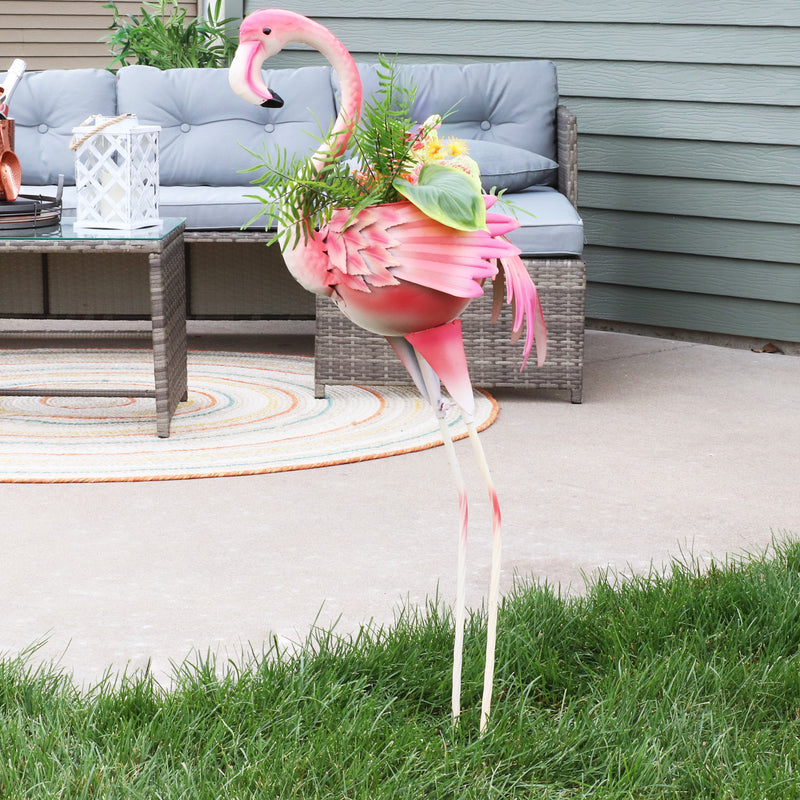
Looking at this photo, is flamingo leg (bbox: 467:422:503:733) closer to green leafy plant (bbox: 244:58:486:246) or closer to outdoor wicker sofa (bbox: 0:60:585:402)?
green leafy plant (bbox: 244:58:486:246)

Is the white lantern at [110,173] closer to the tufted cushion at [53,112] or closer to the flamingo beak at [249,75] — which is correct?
the tufted cushion at [53,112]

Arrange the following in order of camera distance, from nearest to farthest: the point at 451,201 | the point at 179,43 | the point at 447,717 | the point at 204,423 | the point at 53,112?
the point at 451,201 → the point at 447,717 → the point at 204,423 → the point at 53,112 → the point at 179,43

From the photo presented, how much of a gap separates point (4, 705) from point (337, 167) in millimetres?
789

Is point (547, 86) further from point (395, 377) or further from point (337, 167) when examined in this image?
point (337, 167)

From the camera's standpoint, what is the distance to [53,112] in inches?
164

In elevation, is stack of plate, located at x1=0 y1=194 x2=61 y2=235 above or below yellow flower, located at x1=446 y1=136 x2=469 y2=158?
below

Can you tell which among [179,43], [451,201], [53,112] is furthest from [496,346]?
[179,43]

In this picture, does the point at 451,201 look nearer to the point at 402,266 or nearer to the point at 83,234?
the point at 402,266

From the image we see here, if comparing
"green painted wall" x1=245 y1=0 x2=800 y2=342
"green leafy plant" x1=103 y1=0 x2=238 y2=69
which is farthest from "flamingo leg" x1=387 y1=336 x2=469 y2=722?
"green leafy plant" x1=103 y1=0 x2=238 y2=69

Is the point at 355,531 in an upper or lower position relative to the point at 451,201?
lower

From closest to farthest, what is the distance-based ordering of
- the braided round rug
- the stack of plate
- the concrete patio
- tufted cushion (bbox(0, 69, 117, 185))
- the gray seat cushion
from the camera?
the concrete patio, the braided round rug, the stack of plate, the gray seat cushion, tufted cushion (bbox(0, 69, 117, 185))

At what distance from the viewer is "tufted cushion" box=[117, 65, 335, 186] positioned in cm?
414

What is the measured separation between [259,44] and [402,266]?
1.03 feet

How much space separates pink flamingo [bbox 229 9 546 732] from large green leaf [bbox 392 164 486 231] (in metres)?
0.05
